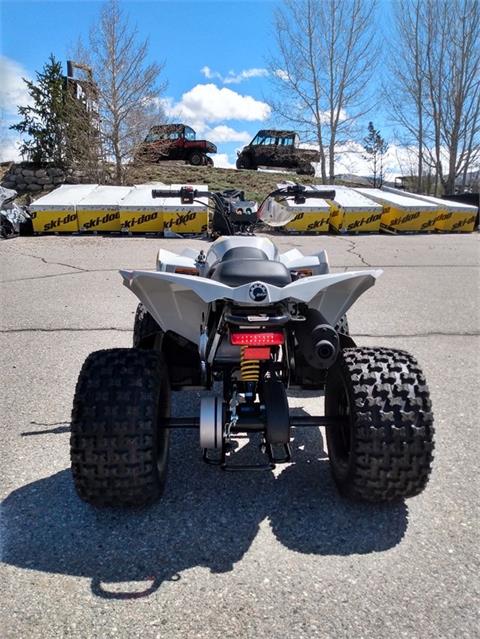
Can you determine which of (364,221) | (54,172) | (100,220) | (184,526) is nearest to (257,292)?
(184,526)

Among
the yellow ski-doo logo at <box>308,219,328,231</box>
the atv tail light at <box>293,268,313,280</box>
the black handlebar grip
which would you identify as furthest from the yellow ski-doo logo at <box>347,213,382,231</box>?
the atv tail light at <box>293,268,313,280</box>

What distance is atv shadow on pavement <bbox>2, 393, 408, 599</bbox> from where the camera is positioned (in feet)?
7.69

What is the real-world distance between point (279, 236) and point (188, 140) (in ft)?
50.7

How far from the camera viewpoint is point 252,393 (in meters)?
2.80

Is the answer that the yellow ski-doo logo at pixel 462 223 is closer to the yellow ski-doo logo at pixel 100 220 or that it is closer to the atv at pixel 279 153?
the yellow ski-doo logo at pixel 100 220

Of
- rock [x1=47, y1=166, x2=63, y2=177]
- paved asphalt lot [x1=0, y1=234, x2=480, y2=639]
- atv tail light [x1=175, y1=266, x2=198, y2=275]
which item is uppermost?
rock [x1=47, y1=166, x2=63, y2=177]

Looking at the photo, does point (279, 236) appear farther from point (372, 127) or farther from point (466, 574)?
point (372, 127)

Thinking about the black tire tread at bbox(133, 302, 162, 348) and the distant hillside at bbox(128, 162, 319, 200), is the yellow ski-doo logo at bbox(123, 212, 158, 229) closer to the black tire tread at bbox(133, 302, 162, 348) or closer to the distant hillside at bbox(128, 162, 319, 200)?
the distant hillside at bbox(128, 162, 319, 200)

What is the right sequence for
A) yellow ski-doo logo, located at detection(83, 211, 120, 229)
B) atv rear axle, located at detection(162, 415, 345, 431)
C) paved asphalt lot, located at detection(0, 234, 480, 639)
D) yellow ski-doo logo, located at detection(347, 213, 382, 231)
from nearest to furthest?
paved asphalt lot, located at detection(0, 234, 480, 639)
atv rear axle, located at detection(162, 415, 345, 431)
yellow ski-doo logo, located at detection(83, 211, 120, 229)
yellow ski-doo logo, located at detection(347, 213, 382, 231)

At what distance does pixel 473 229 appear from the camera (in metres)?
16.8

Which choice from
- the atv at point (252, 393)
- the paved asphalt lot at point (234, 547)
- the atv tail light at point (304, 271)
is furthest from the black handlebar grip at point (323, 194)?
the paved asphalt lot at point (234, 547)

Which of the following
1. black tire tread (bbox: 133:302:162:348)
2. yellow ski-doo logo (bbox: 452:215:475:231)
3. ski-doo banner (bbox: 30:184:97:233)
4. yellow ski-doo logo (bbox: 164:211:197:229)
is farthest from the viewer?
yellow ski-doo logo (bbox: 452:215:475:231)

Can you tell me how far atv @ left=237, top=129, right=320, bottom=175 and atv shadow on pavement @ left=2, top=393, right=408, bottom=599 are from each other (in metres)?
27.3

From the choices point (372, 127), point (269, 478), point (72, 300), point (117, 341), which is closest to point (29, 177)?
point (72, 300)
